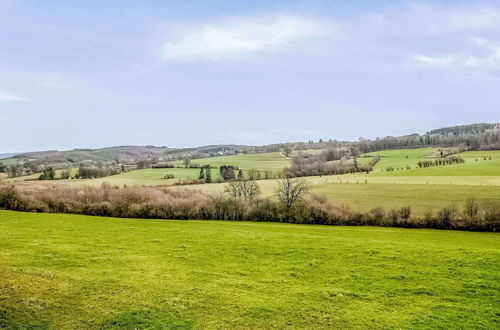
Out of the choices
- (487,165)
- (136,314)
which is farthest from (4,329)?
(487,165)

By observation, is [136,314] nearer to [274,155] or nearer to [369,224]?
[369,224]

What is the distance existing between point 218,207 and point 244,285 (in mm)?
42217

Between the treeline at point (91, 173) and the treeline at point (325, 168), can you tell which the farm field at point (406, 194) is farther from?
the treeline at point (91, 173)

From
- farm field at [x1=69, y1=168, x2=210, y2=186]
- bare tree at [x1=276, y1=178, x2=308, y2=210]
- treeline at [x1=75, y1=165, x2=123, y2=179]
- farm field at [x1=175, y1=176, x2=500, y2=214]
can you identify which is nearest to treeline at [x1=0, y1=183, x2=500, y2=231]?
bare tree at [x1=276, y1=178, x2=308, y2=210]

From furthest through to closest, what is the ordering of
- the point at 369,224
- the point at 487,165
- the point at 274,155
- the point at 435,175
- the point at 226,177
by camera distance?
the point at 274,155 < the point at 226,177 < the point at 487,165 < the point at 435,175 < the point at 369,224

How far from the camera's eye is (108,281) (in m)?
15.1

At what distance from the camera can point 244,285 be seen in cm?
1520

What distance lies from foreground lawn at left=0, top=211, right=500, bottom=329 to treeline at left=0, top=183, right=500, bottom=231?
29517 millimetres

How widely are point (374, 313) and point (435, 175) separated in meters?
70.1

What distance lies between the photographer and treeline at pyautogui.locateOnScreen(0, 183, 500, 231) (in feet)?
164

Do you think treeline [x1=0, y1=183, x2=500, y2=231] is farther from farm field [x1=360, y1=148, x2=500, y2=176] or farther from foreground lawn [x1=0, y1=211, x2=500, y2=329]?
farm field [x1=360, y1=148, x2=500, y2=176]

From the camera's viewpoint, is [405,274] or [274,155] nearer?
[405,274]

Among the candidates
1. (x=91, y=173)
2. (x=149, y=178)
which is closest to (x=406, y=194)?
(x=149, y=178)

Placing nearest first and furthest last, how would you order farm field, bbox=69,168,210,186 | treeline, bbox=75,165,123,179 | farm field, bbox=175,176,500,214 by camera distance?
farm field, bbox=175,176,500,214 → farm field, bbox=69,168,210,186 → treeline, bbox=75,165,123,179
